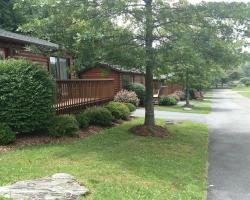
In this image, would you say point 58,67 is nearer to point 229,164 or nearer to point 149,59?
point 149,59

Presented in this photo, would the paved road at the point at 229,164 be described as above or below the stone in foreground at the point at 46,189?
below

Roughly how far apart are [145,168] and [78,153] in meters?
2.04

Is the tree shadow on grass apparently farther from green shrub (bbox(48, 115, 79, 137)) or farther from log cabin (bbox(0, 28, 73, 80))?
log cabin (bbox(0, 28, 73, 80))

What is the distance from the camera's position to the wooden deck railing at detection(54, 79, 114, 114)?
1351cm

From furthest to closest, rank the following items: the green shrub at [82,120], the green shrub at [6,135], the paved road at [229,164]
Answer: the green shrub at [82,120], the green shrub at [6,135], the paved road at [229,164]

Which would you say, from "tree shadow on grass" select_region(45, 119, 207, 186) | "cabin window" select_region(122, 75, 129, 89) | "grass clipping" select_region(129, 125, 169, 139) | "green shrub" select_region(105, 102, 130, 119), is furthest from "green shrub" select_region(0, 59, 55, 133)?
"cabin window" select_region(122, 75, 129, 89)

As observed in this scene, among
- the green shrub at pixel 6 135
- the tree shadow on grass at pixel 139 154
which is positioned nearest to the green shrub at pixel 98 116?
the tree shadow on grass at pixel 139 154

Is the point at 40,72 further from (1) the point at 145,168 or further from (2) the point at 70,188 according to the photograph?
(2) the point at 70,188

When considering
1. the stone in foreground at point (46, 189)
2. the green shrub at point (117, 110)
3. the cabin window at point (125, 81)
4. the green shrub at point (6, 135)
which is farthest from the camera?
the cabin window at point (125, 81)

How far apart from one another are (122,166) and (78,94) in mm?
7430

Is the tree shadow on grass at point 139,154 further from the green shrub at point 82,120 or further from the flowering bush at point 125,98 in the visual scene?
the flowering bush at point 125,98

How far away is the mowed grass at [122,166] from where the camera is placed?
678 cm

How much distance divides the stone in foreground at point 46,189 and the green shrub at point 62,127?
14.6ft

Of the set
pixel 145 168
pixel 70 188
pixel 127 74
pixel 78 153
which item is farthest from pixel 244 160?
pixel 127 74
